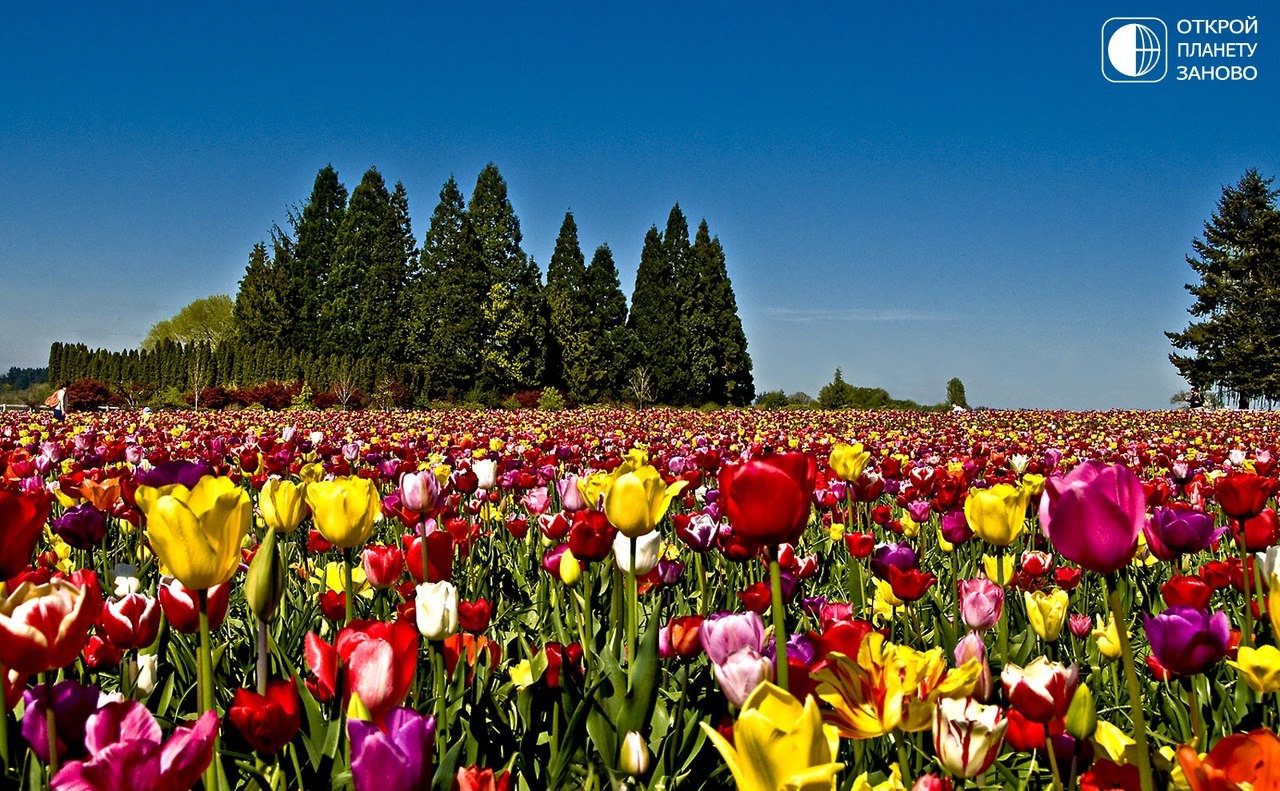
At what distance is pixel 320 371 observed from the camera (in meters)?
36.0

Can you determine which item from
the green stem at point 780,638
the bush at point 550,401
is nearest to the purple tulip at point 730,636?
the green stem at point 780,638

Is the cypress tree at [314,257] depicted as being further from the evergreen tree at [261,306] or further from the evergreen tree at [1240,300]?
the evergreen tree at [1240,300]

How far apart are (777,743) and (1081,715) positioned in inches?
27.4

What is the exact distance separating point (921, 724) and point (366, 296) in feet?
130

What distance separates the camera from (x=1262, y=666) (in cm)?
154

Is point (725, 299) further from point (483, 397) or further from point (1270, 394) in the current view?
point (1270, 394)

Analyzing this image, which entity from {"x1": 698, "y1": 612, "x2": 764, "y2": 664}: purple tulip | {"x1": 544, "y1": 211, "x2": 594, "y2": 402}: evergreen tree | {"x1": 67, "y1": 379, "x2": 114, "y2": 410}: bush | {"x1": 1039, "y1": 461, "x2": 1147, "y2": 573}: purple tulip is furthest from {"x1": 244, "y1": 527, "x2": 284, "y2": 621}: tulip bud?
{"x1": 544, "y1": 211, "x2": 594, "y2": 402}: evergreen tree

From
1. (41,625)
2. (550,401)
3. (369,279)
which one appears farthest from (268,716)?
(369,279)

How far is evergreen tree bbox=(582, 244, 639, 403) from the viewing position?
3891 centimetres

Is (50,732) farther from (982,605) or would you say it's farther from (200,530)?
(982,605)

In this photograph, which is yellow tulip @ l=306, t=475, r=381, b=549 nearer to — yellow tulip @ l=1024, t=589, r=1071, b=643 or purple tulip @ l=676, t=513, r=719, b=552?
purple tulip @ l=676, t=513, r=719, b=552

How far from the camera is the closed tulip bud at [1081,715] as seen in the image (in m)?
1.30

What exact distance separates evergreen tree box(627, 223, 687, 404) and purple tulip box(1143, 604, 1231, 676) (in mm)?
38315

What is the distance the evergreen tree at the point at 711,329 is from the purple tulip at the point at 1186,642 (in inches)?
1511
